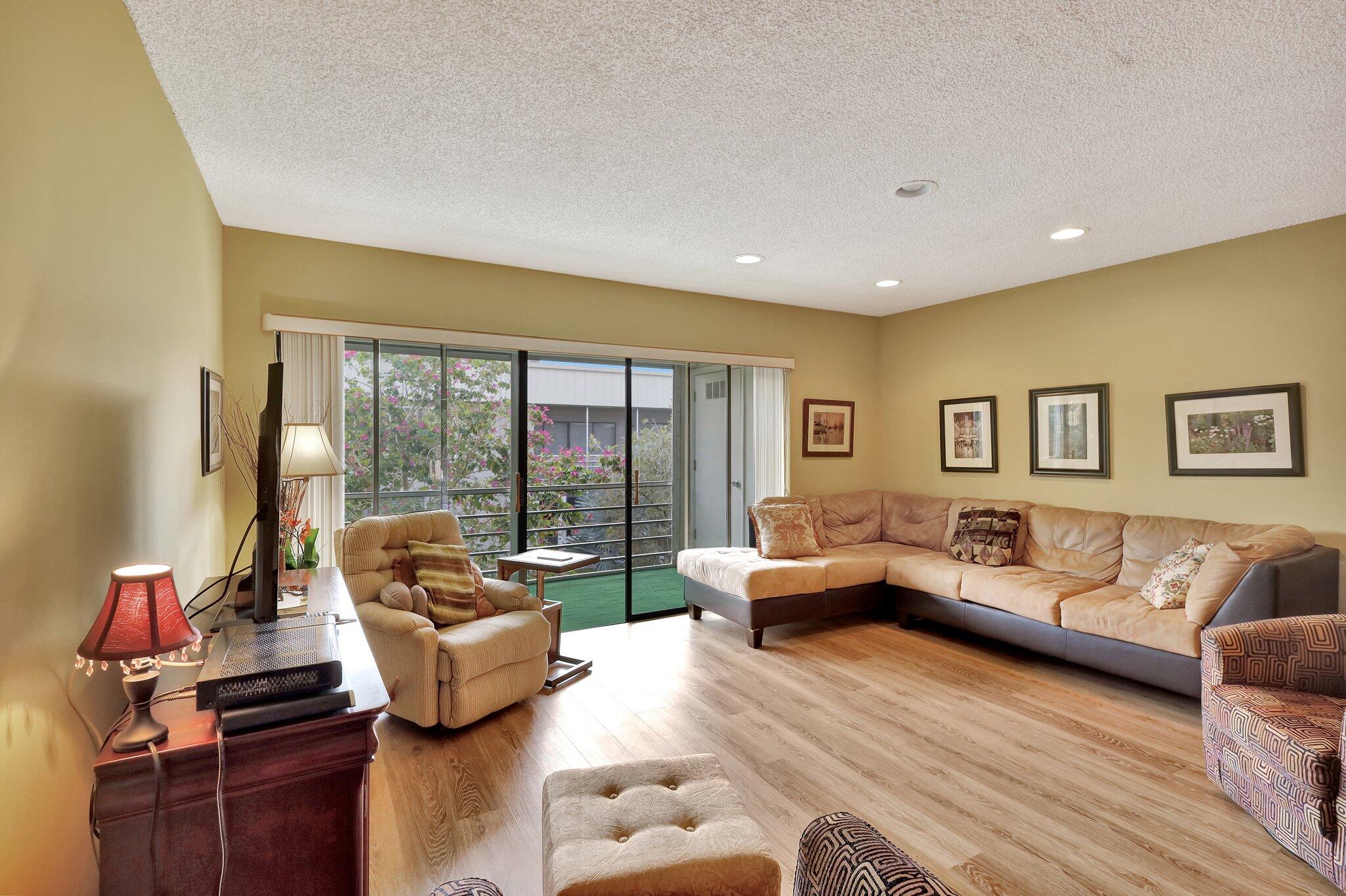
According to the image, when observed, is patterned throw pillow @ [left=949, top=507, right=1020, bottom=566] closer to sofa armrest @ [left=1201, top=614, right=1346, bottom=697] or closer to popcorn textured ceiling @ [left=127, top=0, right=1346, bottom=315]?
popcorn textured ceiling @ [left=127, top=0, right=1346, bottom=315]

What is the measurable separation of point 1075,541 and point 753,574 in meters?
2.25

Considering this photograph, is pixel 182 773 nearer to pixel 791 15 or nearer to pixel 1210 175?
pixel 791 15

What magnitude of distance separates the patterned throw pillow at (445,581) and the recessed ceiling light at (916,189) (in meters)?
2.94

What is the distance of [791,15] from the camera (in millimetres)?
1780

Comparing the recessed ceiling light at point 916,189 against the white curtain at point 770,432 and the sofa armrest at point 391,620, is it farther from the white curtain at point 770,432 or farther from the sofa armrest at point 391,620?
the sofa armrest at point 391,620

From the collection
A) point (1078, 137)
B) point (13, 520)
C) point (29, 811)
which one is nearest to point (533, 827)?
point (29, 811)

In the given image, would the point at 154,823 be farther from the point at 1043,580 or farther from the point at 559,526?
the point at 1043,580

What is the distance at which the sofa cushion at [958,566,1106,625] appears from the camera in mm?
3896

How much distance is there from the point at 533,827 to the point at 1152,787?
244 centimetres

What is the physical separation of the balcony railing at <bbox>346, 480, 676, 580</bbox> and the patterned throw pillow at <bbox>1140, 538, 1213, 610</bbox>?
11.1 feet

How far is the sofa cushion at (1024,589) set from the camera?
390 cm

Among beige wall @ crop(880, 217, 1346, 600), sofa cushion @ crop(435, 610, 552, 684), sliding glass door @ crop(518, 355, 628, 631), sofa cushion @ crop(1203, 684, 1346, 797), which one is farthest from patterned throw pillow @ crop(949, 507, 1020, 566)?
sofa cushion @ crop(435, 610, 552, 684)

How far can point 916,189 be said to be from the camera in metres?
3.04

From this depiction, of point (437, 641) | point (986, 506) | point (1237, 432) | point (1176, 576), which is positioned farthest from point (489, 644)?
point (1237, 432)
